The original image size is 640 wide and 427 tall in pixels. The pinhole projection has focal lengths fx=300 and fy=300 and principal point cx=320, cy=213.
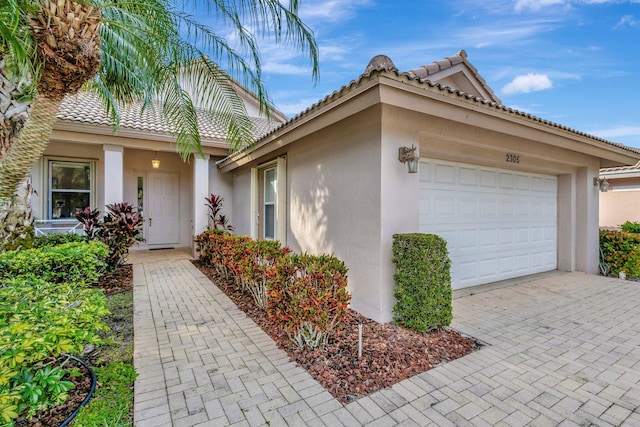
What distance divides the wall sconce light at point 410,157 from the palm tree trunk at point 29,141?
4564 mm

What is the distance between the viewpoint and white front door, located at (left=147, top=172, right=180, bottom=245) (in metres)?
11.9

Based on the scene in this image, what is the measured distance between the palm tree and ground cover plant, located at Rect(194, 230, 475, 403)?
126 inches

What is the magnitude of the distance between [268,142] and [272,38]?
2903mm

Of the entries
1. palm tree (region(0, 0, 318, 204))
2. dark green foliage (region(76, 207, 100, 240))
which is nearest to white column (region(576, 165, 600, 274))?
palm tree (region(0, 0, 318, 204))

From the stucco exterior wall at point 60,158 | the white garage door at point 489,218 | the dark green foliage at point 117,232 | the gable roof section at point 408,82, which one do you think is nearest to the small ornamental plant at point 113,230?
the dark green foliage at point 117,232

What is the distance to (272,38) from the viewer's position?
4527 mm

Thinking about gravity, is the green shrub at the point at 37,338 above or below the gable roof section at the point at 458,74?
below

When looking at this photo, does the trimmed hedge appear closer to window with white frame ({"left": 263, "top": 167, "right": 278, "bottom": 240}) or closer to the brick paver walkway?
the brick paver walkway

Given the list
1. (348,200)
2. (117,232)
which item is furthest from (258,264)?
(117,232)

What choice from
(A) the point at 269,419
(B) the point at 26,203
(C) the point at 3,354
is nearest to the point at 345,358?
(A) the point at 269,419

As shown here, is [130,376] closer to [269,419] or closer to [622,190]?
[269,419]

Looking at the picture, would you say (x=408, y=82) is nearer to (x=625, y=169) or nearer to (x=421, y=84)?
(x=421, y=84)

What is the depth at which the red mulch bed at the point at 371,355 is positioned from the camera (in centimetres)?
309

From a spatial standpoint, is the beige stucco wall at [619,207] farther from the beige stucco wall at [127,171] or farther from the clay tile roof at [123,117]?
the beige stucco wall at [127,171]
